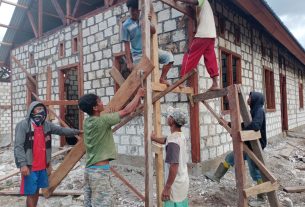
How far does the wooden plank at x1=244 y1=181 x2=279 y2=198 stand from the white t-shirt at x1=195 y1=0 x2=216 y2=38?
2028 mm

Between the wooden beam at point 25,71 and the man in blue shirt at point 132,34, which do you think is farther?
the wooden beam at point 25,71

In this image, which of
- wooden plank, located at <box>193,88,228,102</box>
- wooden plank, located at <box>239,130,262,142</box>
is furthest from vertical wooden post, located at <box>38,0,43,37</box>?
wooden plank, located at <box>239,130,262,142</box>

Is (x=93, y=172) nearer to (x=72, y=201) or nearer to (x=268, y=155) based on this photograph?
(x=72, y=201)

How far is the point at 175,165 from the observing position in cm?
282

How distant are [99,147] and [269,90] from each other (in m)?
8.57

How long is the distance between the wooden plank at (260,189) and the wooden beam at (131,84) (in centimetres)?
181

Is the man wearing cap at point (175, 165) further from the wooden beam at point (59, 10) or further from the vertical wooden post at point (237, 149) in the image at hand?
the wooden beam at point (59, 10)

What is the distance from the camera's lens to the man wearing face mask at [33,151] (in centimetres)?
364

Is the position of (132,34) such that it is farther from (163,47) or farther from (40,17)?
(40,17)

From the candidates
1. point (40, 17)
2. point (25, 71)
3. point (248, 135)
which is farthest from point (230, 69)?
point (25, 71)

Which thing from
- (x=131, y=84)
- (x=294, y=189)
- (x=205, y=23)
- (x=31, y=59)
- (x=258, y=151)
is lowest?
(x=294, y=189)

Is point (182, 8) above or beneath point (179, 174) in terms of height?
above

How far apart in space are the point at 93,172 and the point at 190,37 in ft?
11.5

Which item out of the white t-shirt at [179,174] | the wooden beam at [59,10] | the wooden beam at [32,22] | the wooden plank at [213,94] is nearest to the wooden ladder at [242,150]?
the wooden plank at [213,94]
